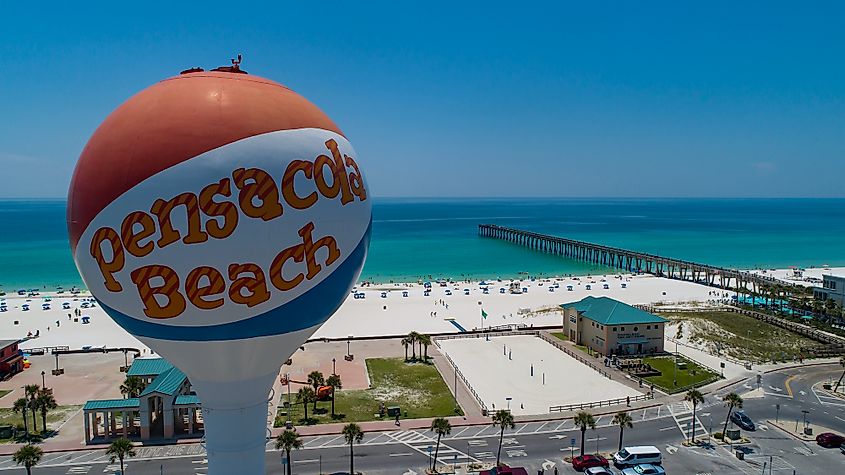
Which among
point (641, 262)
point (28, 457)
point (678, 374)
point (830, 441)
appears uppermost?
point (28, 457)

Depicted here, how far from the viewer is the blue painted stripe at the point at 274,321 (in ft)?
45.2

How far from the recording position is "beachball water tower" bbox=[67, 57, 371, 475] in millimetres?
12820

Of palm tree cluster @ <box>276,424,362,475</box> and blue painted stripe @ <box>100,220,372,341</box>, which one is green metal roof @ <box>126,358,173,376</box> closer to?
palm tree cluster @ <box>276,424,362,475</box>

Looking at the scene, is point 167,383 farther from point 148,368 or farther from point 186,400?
point 148,368

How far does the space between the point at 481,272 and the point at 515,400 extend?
62.9 metres

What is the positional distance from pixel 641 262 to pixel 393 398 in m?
82.6

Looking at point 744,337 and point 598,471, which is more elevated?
point 598,471

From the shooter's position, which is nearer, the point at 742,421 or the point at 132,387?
the point at 742,421

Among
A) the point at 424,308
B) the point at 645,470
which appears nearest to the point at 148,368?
the point at 645,470

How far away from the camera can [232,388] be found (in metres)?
16.1

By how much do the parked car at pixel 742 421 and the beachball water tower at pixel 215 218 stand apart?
27.8 m

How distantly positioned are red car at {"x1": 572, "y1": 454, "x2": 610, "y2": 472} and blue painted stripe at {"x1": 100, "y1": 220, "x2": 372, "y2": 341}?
1777 centimetres

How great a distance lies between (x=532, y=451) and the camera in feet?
95.9

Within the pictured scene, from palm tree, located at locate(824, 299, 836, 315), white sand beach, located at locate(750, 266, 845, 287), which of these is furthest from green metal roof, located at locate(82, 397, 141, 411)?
white sand beach, located at locate(750, 266, 845, 287)
